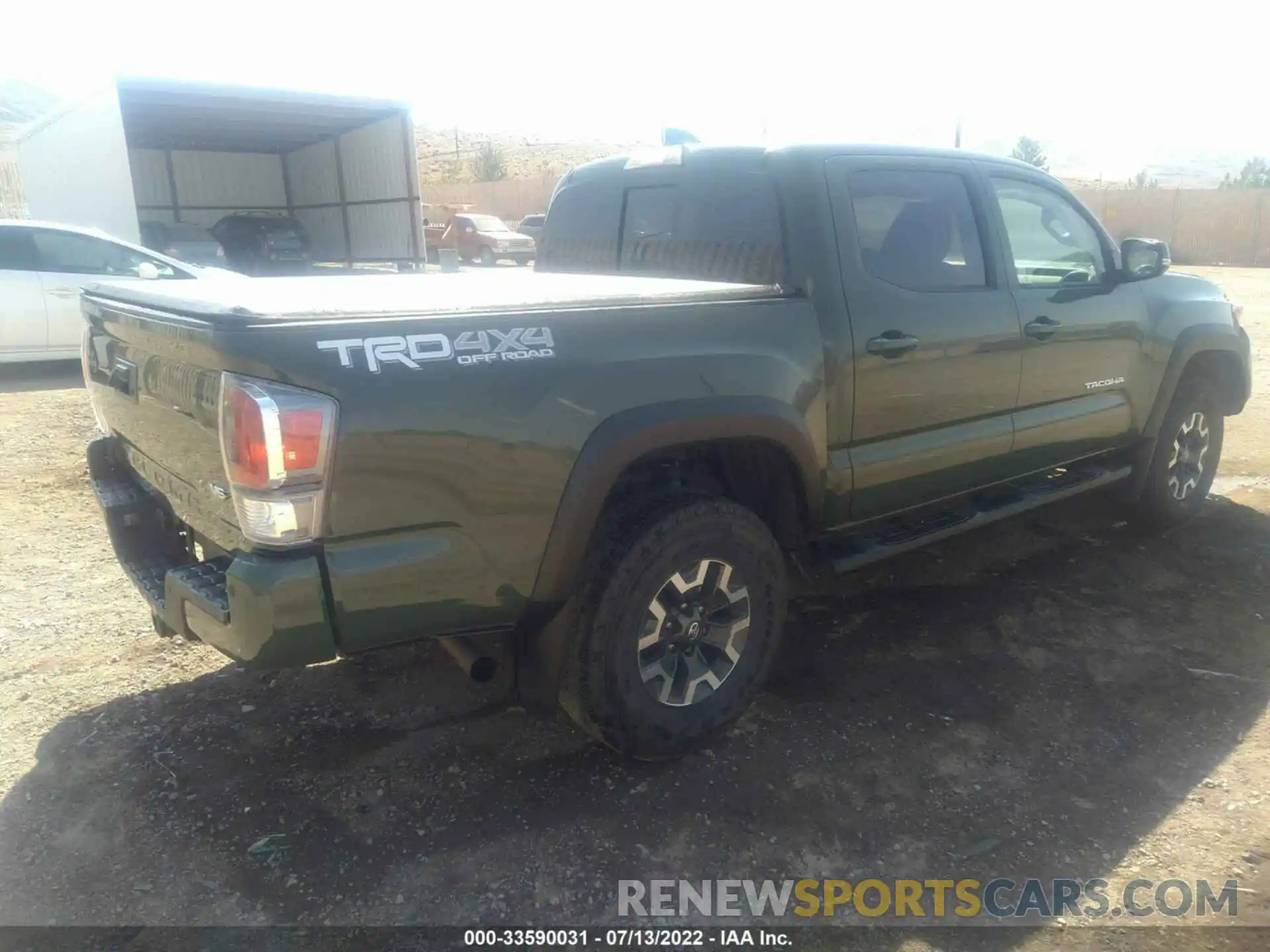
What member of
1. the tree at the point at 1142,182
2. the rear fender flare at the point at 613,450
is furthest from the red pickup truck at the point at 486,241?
the tree at the point at 1142,182

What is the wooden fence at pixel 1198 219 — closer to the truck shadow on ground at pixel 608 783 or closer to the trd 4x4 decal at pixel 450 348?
the truck shadow on ground at pixel 608 783

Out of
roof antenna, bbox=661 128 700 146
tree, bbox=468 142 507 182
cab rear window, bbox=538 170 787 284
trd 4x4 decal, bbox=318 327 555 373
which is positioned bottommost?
trd 4x4 decal, bbox=318 327 555 373

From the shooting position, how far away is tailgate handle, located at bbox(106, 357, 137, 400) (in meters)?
2.90

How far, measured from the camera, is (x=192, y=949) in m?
2.38

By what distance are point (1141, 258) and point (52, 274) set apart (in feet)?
31.0

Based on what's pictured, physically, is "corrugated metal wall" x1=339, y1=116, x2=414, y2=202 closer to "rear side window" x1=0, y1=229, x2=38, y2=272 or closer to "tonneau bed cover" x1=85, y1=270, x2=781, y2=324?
"rear side window" x1=0, y1=229, x2=38, y2=272

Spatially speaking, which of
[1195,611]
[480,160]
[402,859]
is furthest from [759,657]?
[480,160]

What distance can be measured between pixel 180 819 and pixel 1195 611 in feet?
13.9

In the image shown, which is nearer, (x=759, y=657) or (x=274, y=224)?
(x=759, y=657)

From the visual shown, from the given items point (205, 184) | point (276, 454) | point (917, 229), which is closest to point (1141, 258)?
point (917, 229)

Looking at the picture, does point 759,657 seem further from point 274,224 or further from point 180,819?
point 274,224

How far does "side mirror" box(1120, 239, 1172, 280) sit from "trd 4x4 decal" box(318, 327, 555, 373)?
327cm

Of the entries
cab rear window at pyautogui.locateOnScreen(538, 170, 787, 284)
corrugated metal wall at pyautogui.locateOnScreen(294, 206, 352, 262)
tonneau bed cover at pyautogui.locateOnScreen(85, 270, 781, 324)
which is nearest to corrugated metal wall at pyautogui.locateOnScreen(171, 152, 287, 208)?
corrugated metal wall at pyautogui.locateOnScreen(294, 206, 352, 262)

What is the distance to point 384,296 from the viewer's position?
2760mm
